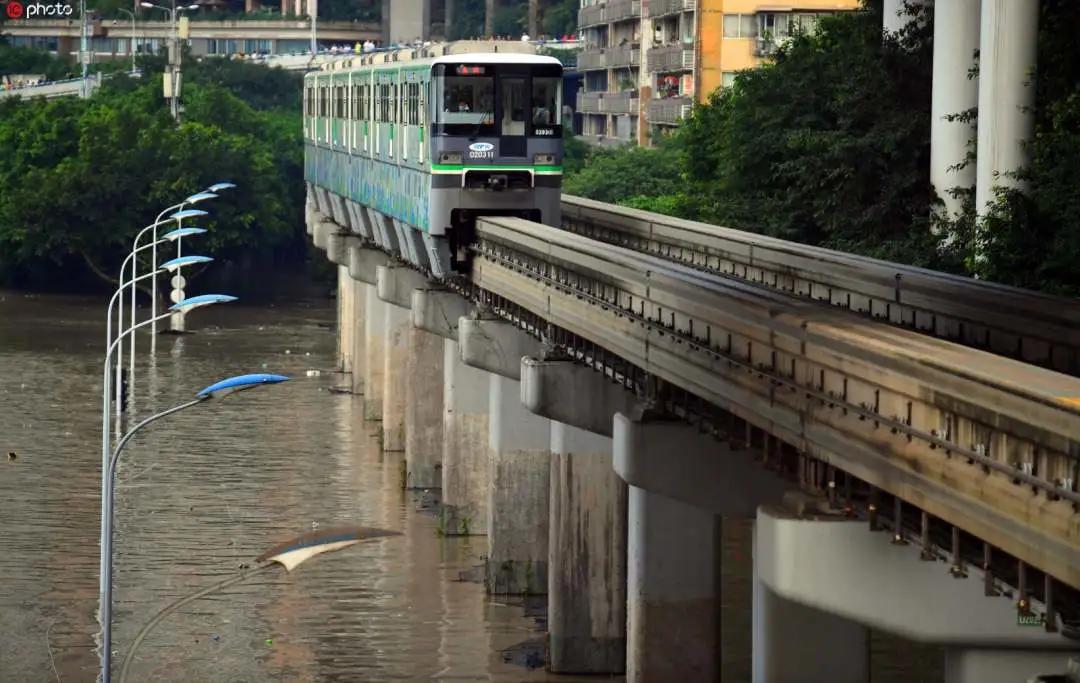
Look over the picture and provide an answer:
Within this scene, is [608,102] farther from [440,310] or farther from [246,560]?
[246,560]

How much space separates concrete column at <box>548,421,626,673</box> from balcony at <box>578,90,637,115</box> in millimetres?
88038

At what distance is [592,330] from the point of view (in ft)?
115

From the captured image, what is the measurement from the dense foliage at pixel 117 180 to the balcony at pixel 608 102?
17.7 metres

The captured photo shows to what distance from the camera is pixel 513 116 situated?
49156mm

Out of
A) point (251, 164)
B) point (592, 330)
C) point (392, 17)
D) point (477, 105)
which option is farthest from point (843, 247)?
point (392, 17)

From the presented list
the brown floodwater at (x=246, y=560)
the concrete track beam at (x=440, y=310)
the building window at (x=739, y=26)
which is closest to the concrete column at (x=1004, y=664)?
the brown floodwater at (x=246, y=560)

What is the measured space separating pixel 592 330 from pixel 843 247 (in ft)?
76.0

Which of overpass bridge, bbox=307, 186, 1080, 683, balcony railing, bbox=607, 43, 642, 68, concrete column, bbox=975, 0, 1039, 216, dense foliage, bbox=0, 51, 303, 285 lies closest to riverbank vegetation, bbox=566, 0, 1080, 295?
concrete column, bbox=975, 0, 1039, 216

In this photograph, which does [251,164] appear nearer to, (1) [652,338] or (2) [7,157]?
(2) [7,157]

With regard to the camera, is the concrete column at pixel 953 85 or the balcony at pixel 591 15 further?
the balcony at pixel 591 15

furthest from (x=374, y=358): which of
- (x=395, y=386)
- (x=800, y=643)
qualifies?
(x=800, y=643)

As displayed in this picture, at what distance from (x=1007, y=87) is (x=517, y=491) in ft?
38.6

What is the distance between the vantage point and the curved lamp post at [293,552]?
46.2m

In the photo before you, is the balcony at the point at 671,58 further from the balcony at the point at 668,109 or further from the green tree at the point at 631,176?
the green tree at the point at 631,176
